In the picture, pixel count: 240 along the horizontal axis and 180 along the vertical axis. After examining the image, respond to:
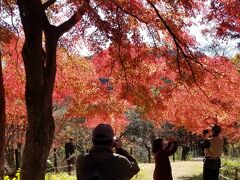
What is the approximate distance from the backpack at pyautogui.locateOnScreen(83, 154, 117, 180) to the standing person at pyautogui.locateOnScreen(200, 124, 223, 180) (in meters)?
5.31

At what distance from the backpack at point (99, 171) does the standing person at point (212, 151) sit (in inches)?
209

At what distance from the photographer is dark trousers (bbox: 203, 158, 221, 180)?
28.2ft

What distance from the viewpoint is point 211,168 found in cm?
862

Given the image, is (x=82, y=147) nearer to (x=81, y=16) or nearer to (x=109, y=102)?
(x=109, y=102)

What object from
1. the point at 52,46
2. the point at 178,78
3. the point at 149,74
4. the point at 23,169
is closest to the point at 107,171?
the point at 23,169

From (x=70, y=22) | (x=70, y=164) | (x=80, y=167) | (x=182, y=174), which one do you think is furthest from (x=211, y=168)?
(x=70, y=164)

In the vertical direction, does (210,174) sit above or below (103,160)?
below

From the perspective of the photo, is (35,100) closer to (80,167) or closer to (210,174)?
(210,174)

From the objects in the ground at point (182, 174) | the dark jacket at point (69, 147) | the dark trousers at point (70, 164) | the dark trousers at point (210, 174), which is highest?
the dark jacket at point (69, 147)

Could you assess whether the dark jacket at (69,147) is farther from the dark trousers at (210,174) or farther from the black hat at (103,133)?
the black hat at (103,133)

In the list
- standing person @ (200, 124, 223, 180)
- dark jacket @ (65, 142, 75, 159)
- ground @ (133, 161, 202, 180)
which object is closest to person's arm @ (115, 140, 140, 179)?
standing person @ (200, 124, 223, 180)

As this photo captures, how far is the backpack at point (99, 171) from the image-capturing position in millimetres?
3160

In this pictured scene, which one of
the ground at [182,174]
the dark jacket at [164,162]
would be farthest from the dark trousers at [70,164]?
the dark jacket at [164,162]

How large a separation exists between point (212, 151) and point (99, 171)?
222 inches
